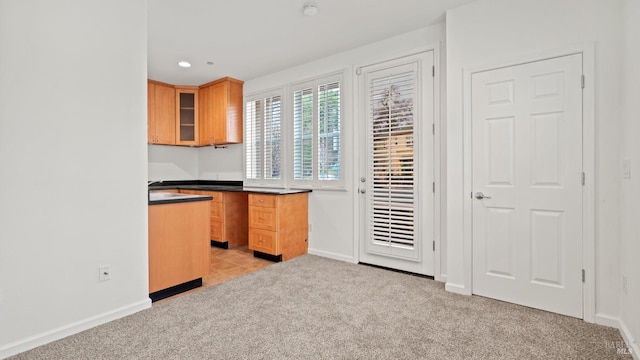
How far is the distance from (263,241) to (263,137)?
1647mm

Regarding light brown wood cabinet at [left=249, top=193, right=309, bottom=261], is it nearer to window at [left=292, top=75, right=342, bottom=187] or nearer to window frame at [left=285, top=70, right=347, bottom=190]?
window frame at [left=285, top=70, right=347, bottom=190]

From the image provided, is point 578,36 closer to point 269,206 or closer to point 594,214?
point 594,214

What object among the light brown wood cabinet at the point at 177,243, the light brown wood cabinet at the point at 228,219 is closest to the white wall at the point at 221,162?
the light brown wood cabinet at the point at 228,219

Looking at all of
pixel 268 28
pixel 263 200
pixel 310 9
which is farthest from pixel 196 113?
pixel 310 9

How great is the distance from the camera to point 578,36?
218cm

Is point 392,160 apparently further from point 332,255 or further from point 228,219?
point 228,219

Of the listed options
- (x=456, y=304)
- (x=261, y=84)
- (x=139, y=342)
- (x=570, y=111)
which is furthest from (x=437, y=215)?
(x=261, y=84)

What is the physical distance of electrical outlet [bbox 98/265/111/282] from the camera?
2.12m

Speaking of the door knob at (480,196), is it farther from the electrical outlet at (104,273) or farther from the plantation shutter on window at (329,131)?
the electrical outlet at (104,273)

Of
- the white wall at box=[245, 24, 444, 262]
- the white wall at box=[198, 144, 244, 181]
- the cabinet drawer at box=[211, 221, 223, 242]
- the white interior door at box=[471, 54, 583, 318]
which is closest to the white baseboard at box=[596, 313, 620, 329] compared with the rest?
the white interior door at box=[471, 54, 583, 318]

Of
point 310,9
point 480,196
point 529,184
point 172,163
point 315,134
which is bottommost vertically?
point 480,196

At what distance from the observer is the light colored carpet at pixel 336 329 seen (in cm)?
177

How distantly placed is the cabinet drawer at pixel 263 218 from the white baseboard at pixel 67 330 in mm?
1591

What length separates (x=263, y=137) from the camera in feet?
15.0
